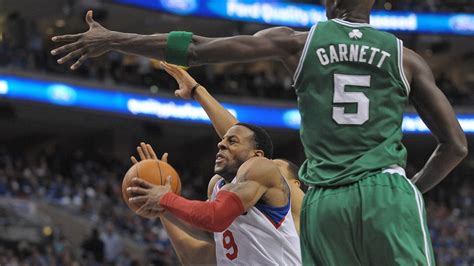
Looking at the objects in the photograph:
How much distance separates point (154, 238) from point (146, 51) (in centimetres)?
1554

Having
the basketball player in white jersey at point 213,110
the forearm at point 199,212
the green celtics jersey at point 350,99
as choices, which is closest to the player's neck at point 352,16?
the green celtics jersey at point 350,99

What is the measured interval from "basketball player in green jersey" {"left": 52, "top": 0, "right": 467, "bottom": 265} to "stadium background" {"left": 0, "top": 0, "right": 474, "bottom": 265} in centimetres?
1296

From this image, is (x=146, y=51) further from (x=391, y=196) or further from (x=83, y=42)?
(x=391, y=196)

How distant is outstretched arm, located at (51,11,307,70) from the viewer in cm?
406

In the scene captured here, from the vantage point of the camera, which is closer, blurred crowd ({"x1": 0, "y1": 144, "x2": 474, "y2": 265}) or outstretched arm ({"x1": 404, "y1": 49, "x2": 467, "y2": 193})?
outstretched arm ({"x1": 404, "y1": 49, "x2": 467, "y2": 193})

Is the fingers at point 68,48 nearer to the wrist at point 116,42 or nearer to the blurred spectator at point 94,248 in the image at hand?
the wrist at point 116,42

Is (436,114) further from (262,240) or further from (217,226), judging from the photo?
(262,240)

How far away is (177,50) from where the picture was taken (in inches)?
162

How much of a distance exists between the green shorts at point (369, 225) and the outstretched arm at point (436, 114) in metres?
0.33

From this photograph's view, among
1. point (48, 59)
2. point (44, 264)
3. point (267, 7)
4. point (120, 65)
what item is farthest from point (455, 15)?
point (44, 264)

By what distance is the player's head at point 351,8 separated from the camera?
164 inches

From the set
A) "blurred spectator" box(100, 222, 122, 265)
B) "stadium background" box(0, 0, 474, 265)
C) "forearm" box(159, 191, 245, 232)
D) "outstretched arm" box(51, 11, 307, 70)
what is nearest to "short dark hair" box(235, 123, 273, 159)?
"forearm" box(159, 191, 245, 232)

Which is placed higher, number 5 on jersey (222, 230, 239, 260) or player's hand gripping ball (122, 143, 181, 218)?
player's hand gripping ball (122, 143, 181, 218)

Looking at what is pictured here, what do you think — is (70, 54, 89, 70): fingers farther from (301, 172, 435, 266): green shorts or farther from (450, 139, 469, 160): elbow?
(450, 139, 469, 160): elbow
